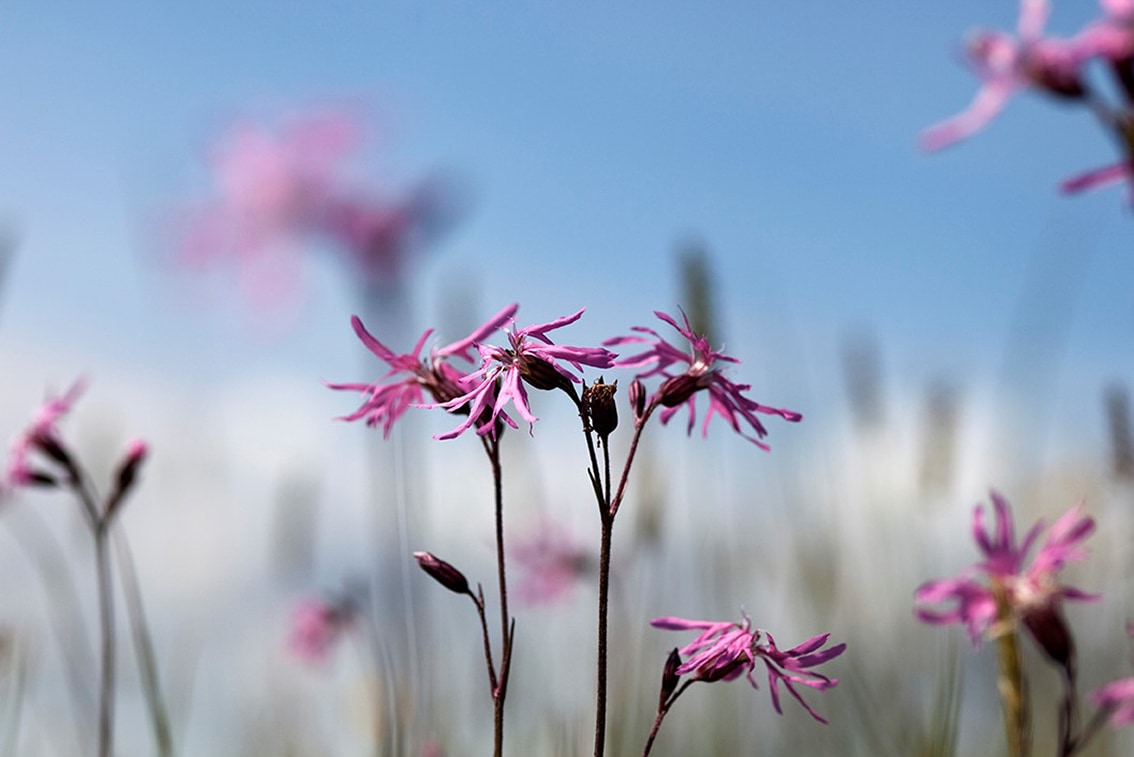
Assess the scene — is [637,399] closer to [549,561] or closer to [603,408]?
[603,408]

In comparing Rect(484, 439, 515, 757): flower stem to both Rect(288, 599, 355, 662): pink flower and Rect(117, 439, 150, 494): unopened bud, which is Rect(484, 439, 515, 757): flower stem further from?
Rect(288, 599, 355, 662): pink flower

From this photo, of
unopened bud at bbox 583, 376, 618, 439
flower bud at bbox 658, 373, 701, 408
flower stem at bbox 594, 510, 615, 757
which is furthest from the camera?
flower bud at bbox 658, 373, 701, 408

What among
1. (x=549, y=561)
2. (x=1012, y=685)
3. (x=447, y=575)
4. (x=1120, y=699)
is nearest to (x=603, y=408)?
(x=447, y=575)

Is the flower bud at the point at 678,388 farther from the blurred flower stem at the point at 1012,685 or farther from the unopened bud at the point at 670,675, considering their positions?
the blurred flower stem at the point at 1012,685

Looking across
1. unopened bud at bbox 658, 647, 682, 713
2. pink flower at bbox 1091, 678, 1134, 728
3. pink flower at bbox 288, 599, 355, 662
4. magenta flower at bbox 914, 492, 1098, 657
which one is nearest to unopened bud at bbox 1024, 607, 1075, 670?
magenta flower at bbox 914, 492, 1098, 657

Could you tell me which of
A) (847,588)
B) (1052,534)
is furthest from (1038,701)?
(1052,534)

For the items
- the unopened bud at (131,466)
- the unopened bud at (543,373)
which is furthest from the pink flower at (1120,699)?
the unopened bud at (131,466)
